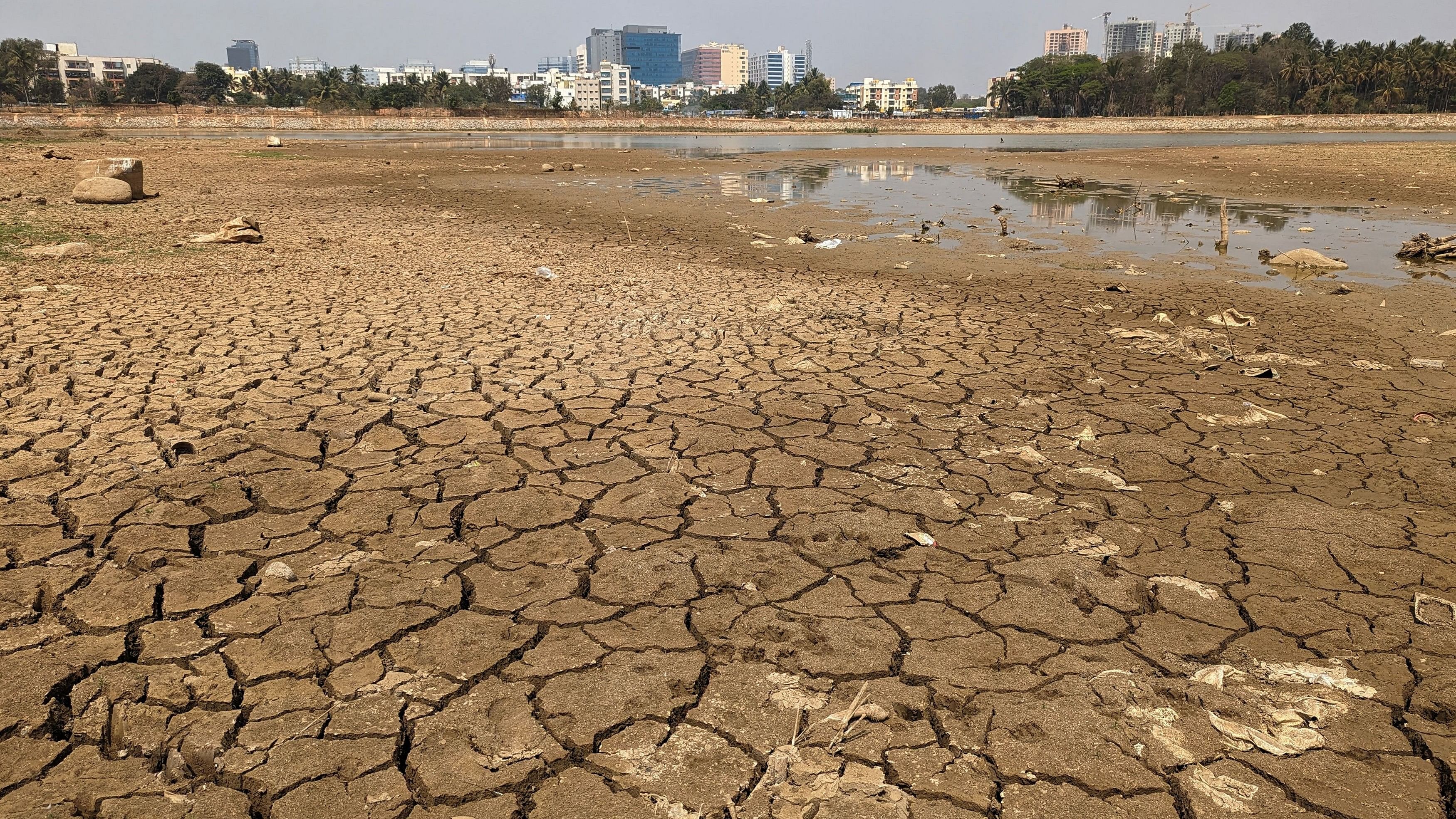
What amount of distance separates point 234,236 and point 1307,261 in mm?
12859

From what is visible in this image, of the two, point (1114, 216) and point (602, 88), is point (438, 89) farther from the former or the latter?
point (602, 88)

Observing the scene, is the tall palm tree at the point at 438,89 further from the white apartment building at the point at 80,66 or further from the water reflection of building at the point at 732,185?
the water reflection of building at the point at 732,185

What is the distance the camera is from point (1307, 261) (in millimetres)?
9344

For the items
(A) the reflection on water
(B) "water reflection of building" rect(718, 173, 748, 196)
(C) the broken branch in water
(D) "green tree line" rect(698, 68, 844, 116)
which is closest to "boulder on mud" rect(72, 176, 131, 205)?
(A) the reflection on water

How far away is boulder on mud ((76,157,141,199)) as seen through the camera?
44.0ft

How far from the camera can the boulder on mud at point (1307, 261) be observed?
9250mm

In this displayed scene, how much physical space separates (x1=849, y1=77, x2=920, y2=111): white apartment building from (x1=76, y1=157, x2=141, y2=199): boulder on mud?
175140 mm

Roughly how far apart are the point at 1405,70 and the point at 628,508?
106 meters

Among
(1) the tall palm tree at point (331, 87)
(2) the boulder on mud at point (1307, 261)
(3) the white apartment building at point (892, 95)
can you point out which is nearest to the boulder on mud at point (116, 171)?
(2) the boulder on mud at point (1307, 261)

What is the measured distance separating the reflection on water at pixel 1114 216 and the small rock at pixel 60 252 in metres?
10.5

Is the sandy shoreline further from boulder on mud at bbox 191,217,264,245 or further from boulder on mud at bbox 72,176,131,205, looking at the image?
boulder on mud at bbox 191,217,264,245

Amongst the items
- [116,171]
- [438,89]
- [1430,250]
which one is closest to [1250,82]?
[438,89]

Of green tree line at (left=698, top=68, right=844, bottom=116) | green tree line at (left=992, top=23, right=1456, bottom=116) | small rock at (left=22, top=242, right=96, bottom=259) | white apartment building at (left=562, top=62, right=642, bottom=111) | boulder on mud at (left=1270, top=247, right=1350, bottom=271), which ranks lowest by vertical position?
boulder on mud at (left=1270, top=247, right=1350, bottom=271)

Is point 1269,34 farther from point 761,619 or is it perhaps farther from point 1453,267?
point 761,619
